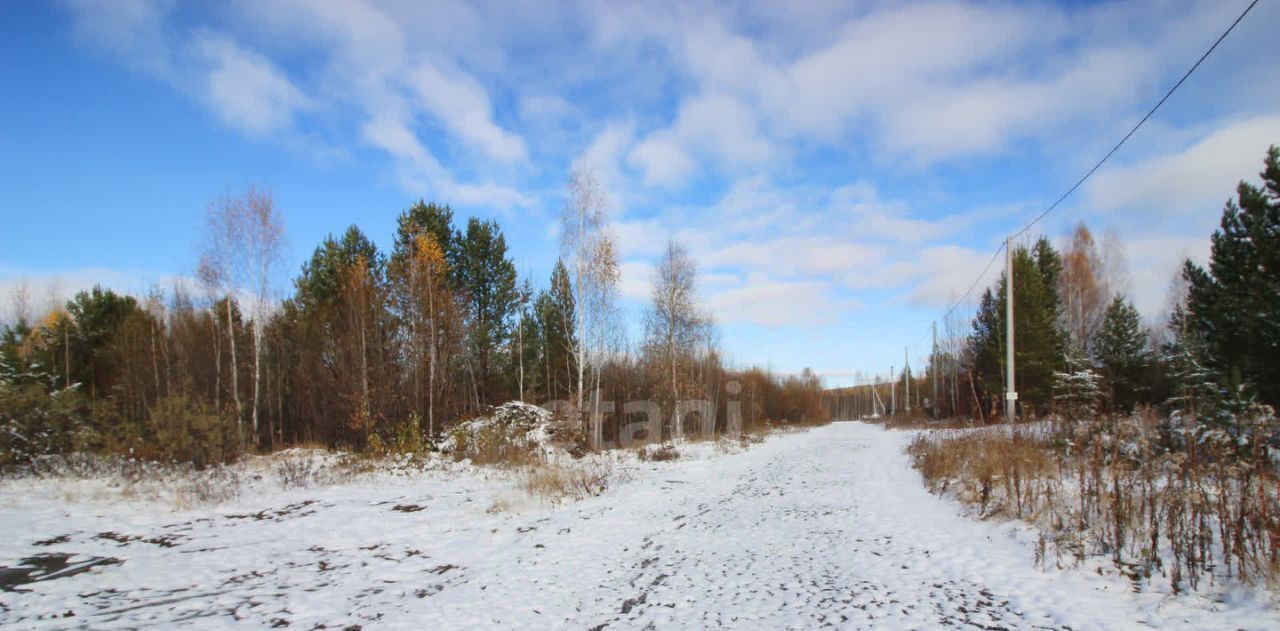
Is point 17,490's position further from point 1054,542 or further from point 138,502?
point 1054,542

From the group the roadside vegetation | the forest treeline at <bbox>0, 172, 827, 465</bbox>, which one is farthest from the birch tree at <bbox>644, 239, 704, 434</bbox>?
the roadside vegetation

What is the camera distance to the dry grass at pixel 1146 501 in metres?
4.47

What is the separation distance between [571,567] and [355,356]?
13960 millimetres

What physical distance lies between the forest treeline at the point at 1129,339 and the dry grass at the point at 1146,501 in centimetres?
82

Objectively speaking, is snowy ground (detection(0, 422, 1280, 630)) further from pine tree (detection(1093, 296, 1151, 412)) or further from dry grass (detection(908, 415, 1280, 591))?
pine tree (detection(1093, 296, 1151, 412))

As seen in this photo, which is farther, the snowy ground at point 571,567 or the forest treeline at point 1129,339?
the forest treeline at point 1129,339

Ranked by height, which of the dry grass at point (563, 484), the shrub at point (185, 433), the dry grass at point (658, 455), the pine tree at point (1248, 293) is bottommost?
the dry grass at point (658, 455)

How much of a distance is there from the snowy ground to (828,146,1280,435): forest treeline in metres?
3.60

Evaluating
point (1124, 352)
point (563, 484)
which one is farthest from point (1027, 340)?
point (563, 484)

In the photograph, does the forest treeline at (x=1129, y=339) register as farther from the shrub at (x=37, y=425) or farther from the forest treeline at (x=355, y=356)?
the shrub at (x=37, y=425)

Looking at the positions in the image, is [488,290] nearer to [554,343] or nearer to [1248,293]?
[554,343]

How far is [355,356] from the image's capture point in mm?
17547

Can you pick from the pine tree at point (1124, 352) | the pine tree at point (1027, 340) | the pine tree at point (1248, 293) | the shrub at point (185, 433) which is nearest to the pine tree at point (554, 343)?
the shrub at point (185, 433)

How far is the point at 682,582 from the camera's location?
5.53m
